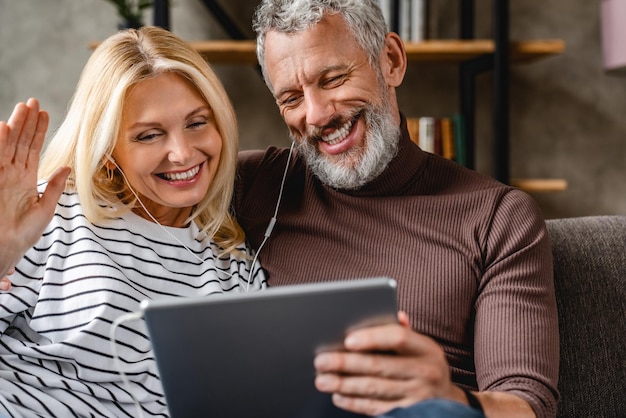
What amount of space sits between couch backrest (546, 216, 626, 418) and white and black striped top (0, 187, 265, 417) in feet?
2.74

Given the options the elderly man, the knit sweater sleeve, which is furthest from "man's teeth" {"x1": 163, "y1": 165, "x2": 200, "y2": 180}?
the knit sweater sleeve

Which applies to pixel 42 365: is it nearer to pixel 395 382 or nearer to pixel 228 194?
pixel 228 194

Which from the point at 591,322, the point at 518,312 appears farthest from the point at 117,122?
the point at 591,322

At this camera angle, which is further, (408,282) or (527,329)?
(408,282)

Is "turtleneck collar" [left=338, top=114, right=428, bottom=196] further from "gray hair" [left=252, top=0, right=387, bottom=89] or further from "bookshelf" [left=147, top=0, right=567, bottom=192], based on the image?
"bookshelf" [left=147, top=0, right=567, bottom=192]

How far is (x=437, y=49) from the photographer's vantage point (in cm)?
Answer: 247

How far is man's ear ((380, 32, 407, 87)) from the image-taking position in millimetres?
1616

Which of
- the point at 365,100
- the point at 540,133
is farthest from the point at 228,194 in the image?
the point at 540,133

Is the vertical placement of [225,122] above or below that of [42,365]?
above

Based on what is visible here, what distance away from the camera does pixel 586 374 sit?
146 centimetres

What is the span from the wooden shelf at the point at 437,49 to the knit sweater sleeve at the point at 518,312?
3.91 feet

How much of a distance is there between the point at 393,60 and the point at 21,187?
0.88 metres

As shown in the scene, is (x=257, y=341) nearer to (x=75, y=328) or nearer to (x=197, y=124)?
(x=75, y=328)

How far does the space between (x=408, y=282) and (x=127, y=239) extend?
56cm
